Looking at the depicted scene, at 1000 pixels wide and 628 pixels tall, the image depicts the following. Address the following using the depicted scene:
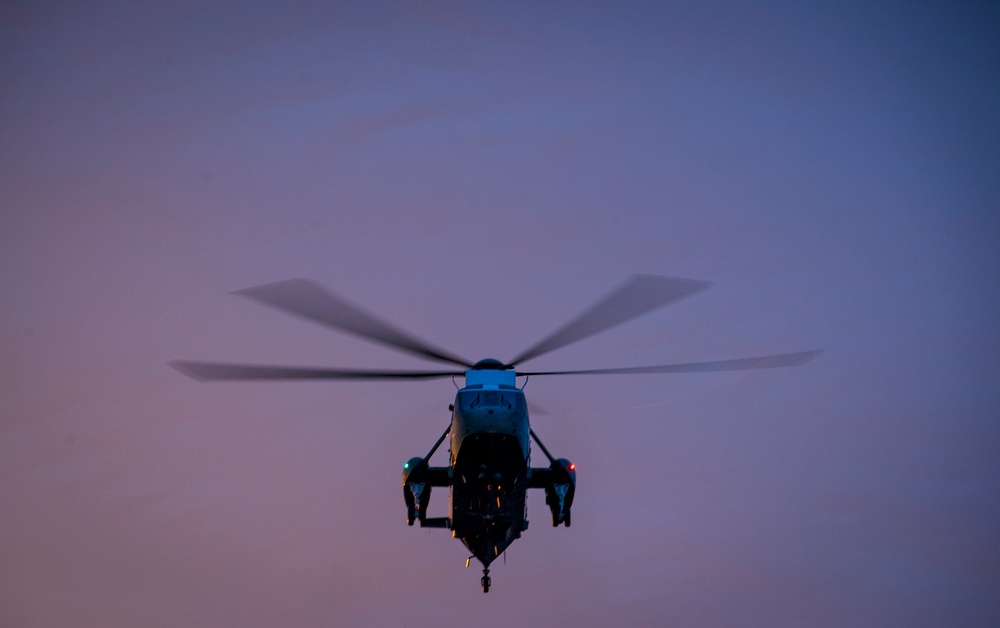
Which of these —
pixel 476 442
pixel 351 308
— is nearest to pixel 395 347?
pixel 351 308

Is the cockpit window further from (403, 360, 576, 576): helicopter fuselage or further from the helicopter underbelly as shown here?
the helicopter underbelly

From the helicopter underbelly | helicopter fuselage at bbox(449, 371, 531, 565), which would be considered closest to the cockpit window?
helicopter fuselage at bbox(449, 371, 531, 565)

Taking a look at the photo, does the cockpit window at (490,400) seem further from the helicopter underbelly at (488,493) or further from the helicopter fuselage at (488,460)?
the helicopter underbelly at (488,493)

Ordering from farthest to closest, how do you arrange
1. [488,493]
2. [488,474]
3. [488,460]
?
[488,493] < [488,474] < [488,460]

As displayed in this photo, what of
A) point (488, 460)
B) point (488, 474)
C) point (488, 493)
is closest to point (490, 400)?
point (488, 460)

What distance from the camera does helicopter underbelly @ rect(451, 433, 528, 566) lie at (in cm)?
2689

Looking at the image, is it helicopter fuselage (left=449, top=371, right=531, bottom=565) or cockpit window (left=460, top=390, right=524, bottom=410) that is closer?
helicopter fuselage (left=449, top=371, right=531, bottom=565)

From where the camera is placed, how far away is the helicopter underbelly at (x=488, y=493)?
26891 millimetres

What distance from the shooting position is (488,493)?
1081 inches

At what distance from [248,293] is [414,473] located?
709cm

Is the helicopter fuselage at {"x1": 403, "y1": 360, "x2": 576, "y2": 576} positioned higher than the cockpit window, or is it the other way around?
the cockpit window

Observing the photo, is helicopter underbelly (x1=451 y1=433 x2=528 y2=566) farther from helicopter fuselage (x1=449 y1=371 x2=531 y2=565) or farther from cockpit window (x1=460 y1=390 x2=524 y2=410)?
cockpit window (x1=460 y1=390 x2=524 y2=410)

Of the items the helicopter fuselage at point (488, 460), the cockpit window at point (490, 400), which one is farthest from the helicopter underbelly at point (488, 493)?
the cockpit window at point (490, 400)

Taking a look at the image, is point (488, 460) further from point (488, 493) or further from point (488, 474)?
point (488, 493)
